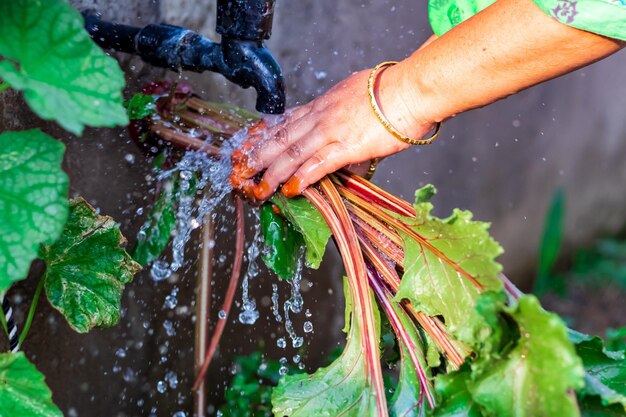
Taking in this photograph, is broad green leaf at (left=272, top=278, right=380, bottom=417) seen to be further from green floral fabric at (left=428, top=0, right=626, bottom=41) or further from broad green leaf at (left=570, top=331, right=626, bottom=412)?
green floral fabric at (left=428, top=0, right=626, bottom=41)

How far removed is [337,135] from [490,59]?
23 cm

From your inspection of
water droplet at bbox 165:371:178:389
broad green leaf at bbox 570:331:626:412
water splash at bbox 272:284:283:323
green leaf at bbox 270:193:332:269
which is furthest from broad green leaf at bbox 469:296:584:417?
water droplet at bbox 165:371:178:389

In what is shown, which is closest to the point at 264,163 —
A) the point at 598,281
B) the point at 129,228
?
the point at 129,228

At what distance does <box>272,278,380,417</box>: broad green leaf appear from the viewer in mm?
984

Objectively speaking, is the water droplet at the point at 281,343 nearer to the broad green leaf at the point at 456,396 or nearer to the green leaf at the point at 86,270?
the green leaf at the point at 86,270

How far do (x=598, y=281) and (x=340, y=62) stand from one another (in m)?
2.15

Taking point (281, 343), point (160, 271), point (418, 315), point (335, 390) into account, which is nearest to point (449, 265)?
point (418, 315)

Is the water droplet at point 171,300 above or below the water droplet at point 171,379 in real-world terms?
above

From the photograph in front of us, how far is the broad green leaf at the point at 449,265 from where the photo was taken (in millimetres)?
824

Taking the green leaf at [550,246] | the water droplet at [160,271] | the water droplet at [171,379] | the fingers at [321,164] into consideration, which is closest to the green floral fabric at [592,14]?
the fingers at [321,164]

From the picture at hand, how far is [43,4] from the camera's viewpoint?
2.14ft

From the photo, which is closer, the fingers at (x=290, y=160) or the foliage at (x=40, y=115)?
the foliage at (x=40, y=115)

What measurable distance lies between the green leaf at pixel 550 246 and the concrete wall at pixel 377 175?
62mm

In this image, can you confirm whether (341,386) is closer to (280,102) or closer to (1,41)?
(280,102)
